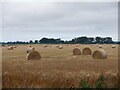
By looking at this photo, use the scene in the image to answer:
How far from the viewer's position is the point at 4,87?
9.77 meters

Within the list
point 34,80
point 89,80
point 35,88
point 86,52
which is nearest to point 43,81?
point 34,80

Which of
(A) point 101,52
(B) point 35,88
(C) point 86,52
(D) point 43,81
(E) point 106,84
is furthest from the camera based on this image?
(C) point 86,52

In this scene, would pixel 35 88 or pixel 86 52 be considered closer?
pixel 35 88

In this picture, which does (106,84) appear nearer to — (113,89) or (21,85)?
(113,89)

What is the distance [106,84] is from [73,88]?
1.42 meters

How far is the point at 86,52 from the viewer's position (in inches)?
1224

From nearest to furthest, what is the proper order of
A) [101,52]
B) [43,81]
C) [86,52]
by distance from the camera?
[43,81]
[101,52]
[86,52]

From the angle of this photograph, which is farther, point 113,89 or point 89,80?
point 89,80

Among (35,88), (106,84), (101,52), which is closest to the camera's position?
(35,88)

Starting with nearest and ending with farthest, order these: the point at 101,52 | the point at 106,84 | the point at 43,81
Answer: the point at 106,84 → the point at 43,81 → the point at 101,52

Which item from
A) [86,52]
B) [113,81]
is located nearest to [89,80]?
[113,81]

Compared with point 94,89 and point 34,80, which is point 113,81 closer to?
point 94,89

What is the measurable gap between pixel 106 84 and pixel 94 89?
2.49 feet

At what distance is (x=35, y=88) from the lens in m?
9.14
